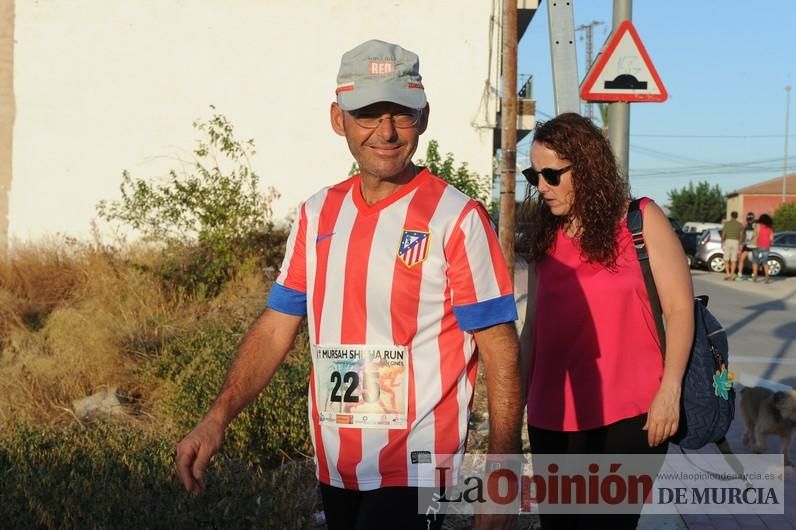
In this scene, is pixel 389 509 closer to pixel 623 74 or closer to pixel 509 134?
pixel 623 74

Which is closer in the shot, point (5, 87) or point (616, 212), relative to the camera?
point (616, 212)

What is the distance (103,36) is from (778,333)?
15.4 metres

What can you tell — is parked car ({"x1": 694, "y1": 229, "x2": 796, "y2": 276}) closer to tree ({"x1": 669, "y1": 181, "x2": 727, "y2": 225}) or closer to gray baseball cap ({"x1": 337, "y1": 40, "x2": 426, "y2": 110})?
gray baseball cap ({"x1": 337, "y1": 40, "x2": 426, "y2": 110})

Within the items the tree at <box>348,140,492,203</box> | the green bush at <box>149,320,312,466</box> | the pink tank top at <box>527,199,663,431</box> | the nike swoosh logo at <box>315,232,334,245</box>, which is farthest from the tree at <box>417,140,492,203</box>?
the nike swoosh logo at <box>315,232,334,245</box>

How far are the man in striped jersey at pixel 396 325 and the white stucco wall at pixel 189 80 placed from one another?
754 inches

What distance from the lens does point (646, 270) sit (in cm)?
361

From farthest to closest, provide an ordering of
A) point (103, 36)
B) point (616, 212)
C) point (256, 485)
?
point (103, 36) → point (256, 485) → point (616, 212)

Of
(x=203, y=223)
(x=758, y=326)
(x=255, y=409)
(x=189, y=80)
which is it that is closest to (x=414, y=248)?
(x=255, y=409)

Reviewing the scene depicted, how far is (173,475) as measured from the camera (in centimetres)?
430

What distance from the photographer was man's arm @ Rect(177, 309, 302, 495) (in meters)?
2.93

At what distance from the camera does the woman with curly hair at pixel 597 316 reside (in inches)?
140

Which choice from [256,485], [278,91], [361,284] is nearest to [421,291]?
[361,284]

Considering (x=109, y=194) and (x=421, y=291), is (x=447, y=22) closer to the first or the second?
(x=109, y=194)

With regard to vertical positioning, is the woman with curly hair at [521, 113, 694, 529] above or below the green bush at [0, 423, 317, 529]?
above
